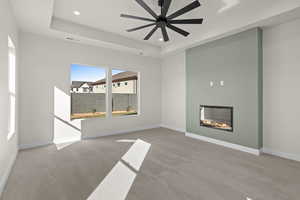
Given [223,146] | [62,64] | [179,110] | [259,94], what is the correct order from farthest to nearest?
[179,110] → [62,64] → [223,146] → [259,94]

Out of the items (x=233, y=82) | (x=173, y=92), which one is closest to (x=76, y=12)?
(x=173, y=92)

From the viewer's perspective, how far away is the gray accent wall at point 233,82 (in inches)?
134

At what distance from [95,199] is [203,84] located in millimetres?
4016

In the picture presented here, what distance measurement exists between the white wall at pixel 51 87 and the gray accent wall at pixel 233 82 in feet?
9.16

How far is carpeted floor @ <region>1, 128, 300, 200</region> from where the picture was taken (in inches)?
76.5

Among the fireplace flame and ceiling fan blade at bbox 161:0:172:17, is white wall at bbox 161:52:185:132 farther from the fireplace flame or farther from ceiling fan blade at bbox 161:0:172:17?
ceiling fan blade at bbox 161:0:172:17

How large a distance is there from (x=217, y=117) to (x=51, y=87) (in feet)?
16.0

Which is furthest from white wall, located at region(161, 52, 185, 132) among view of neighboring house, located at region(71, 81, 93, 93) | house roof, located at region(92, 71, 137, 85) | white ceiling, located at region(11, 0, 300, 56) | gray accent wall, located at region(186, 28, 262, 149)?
view of neighboring house, located at region(71, 81, 93, 93)

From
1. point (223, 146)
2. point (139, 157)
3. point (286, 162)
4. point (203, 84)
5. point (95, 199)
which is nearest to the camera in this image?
point (95, 199)

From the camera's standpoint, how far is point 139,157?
3141 mm

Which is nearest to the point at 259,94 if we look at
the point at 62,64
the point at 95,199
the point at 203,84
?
the point at 203,84

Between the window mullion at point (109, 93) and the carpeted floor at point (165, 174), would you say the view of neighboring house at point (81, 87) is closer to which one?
the window mullion at point (109, 93)

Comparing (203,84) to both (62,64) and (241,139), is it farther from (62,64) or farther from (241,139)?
(62,64)


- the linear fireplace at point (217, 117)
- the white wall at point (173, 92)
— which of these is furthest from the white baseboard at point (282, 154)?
the white wall at point (173, 92)
